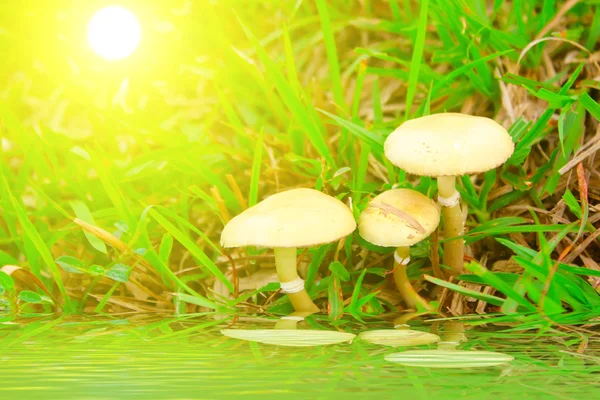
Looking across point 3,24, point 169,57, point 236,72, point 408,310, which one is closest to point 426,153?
point 408,310

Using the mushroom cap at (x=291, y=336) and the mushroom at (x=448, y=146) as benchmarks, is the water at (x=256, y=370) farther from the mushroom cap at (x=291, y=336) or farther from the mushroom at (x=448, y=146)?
the mushroom at (x=448, y=146)

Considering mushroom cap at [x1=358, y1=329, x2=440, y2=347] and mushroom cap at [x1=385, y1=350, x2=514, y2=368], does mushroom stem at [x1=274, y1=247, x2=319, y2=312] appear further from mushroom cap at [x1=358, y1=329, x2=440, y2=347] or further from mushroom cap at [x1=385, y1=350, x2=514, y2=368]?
mushroom cap at [x1=385, y1=350, x2=514, y2=368]

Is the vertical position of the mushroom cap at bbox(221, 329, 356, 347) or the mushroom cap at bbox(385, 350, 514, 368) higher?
the mushroom cap at bbox(385, 350, 514, 368)

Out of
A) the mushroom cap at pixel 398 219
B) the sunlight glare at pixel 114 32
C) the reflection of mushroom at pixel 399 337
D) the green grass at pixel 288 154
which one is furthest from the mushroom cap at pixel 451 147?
the sunlight glare at pixel 114 32

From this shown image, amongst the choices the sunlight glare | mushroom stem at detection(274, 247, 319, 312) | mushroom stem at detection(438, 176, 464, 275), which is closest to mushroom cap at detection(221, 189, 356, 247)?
mushroom stem at detection(274, 247, 319, 312)

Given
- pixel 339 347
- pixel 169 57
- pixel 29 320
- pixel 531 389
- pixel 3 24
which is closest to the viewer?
pixel 531 389

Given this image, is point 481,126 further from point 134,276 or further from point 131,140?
point 131,140

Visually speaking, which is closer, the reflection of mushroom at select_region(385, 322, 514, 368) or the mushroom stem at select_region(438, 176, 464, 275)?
the reflection of mushroom at select_region(385, 322, 514, 368)
